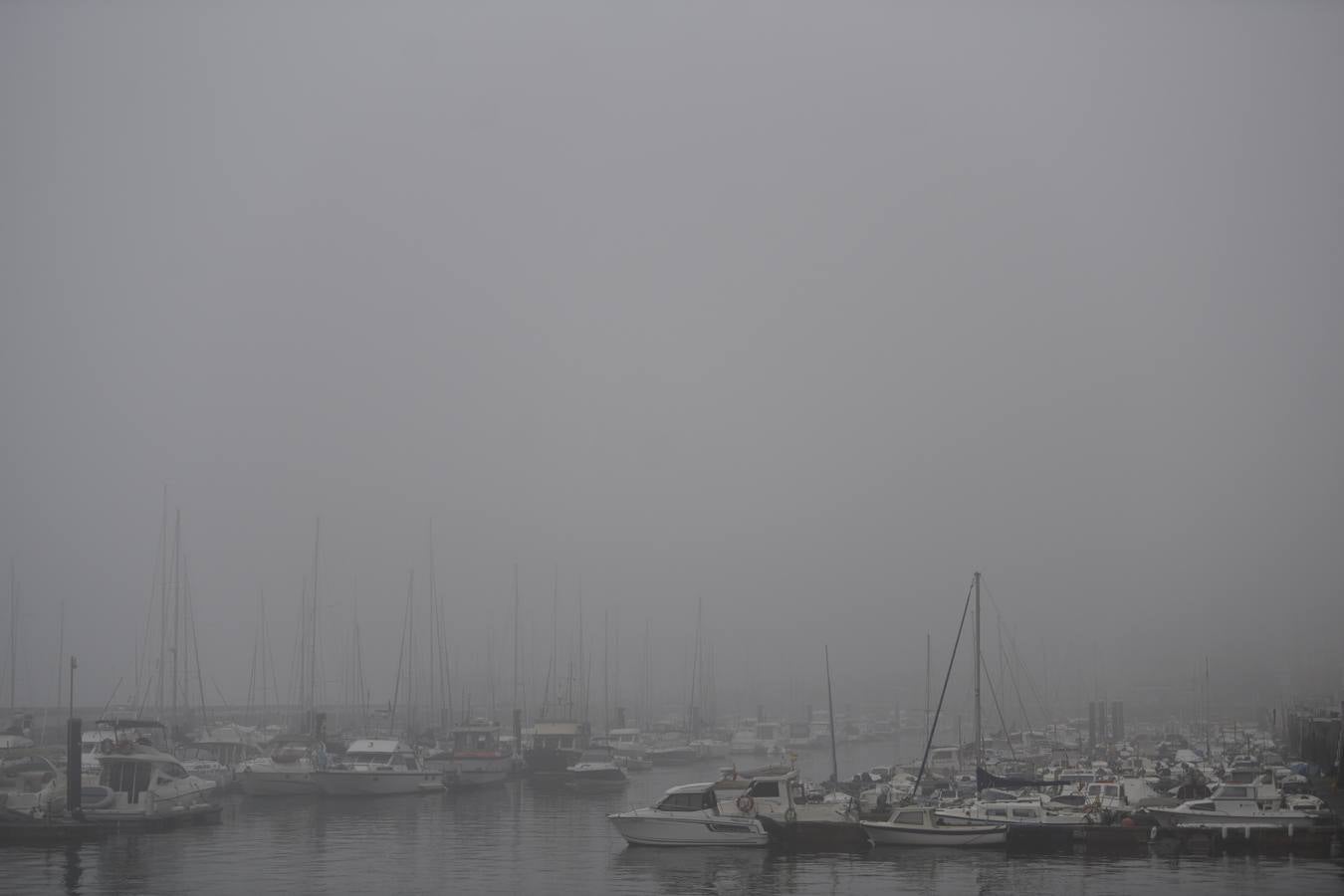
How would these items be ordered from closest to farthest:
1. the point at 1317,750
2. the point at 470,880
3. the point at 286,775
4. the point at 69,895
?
the point at 69,895
the point at 470,880
the point at 286,775
the point at 1317,750

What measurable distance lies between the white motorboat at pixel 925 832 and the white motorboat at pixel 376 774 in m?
30.7

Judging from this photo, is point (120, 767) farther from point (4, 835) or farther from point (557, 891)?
point (557, 891)

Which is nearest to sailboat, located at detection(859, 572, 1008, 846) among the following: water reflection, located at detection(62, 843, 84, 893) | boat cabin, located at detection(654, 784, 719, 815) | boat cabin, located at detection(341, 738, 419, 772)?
boat cabin, located at detection(654, 784, 719, 815)

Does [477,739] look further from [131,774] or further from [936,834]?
[936,834]

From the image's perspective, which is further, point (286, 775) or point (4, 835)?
point (286, 775)

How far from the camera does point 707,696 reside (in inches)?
5827

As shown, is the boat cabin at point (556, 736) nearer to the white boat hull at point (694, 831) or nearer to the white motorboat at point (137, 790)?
the white motorboat at point (137, 790)

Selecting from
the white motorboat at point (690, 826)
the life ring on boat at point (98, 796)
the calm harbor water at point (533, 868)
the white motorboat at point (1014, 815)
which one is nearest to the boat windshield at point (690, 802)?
the white motorboat at point (690, 826)

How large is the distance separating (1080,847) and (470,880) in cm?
2207

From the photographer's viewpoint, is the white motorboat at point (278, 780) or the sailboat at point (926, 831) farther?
the white motorboat at point (278, 780)

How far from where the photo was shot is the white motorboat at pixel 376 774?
225 ft

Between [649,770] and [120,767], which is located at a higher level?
[120,767]

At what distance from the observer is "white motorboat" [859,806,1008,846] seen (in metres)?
47.6

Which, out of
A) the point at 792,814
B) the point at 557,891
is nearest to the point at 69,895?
the point at 557,891
